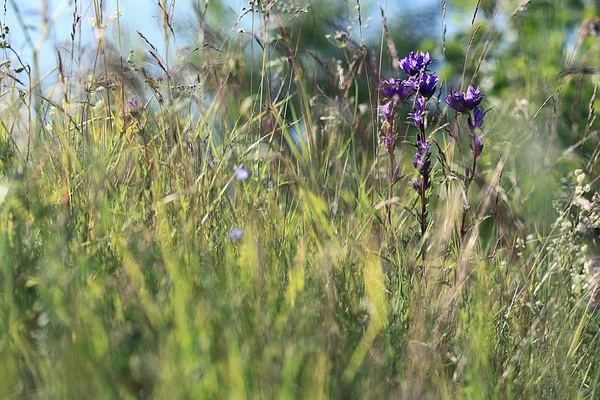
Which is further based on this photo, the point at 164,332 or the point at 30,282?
the point at 30,282

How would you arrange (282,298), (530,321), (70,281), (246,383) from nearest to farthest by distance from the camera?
(246,383) < (70,281) < (282,298) < (530,321)

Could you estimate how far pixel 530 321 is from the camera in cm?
208

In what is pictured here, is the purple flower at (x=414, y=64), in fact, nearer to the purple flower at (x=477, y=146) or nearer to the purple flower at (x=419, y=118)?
the purple flower at (x=419, y=118)

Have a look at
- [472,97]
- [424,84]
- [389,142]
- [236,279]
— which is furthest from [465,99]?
[236,279]

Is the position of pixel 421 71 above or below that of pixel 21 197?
above

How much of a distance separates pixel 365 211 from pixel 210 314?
2.91 feet

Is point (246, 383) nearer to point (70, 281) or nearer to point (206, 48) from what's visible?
point (70, 281)

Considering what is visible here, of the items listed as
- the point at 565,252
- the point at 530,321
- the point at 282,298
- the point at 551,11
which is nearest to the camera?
the point at 282,298

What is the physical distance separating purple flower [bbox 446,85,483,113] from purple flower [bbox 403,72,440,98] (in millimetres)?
60

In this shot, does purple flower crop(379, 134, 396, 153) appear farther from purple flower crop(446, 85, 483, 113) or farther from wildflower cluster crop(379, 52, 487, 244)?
purple flower crop(446, 85, 483, 113)

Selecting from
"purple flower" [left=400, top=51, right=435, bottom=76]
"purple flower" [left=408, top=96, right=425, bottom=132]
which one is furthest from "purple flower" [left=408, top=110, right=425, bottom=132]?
"purple flower" [left=400, top=51, right=435, bottom=76]

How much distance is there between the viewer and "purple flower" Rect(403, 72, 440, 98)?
2105mm

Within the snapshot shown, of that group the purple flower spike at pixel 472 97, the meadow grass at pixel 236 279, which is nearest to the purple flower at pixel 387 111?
the meadow grass at pixel 236 279

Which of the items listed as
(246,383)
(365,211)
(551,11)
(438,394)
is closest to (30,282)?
(246,383)
